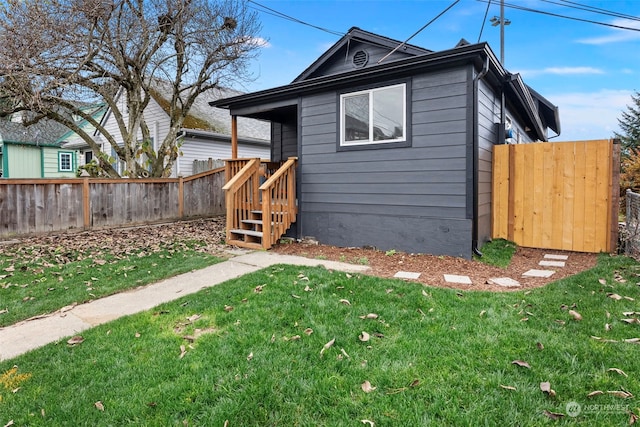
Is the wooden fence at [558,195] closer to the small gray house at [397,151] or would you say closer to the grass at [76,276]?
the small gray house at [397,151]

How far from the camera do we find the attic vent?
8.47 metres

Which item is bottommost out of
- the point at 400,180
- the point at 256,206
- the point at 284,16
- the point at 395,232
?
the point at 395,232

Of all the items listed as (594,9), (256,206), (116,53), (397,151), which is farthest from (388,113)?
(594,9)

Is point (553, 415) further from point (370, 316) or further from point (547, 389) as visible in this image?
point (370, 316)

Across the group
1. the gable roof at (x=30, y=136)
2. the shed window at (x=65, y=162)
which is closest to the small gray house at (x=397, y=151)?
the gable roof at (x=30, y=136)

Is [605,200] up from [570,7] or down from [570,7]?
down

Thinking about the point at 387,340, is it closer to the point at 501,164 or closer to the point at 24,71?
the point at 501,164

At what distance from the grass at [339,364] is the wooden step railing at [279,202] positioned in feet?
9.44

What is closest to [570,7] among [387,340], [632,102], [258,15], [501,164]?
[501,164]

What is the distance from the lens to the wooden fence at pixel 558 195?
5711mm

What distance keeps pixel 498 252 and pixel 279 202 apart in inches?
150

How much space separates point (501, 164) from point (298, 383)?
19.0ft

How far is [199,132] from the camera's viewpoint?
43.1 ft

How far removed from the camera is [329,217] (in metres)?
6.91
